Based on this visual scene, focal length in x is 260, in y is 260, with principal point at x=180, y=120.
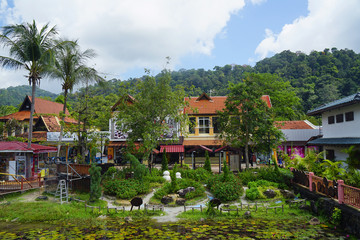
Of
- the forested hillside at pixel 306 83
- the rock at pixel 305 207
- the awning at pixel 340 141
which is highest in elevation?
the forested hillside at pixel 306 83

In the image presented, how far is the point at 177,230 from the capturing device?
986cm

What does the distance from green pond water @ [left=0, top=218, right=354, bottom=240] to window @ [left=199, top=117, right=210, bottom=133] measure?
16743 mm

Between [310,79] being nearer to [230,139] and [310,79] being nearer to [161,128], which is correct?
[230,139]

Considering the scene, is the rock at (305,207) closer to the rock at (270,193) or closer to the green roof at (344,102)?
the rock at (270,193)

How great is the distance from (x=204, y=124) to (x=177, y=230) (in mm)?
18243

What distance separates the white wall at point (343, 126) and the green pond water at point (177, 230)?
902 centimetres

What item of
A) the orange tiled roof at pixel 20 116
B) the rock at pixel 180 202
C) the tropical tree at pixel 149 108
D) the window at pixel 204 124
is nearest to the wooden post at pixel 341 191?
the rock at pixel 180 202

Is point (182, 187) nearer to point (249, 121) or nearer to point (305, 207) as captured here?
point (305, 207)

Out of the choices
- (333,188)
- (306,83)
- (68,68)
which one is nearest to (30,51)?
(68,68)

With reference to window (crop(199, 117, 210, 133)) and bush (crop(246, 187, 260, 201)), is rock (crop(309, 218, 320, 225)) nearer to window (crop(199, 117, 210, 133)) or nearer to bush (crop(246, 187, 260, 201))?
bush (crop(246, 187, 260, 201))

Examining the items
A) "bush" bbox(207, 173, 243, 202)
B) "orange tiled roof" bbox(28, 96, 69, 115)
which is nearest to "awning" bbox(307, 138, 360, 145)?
"bush" bbox(207, 173, 243, 202)

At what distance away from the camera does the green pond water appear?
360 inches

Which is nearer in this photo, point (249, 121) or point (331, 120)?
point (331, 120)

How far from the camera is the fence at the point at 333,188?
33.4ft
